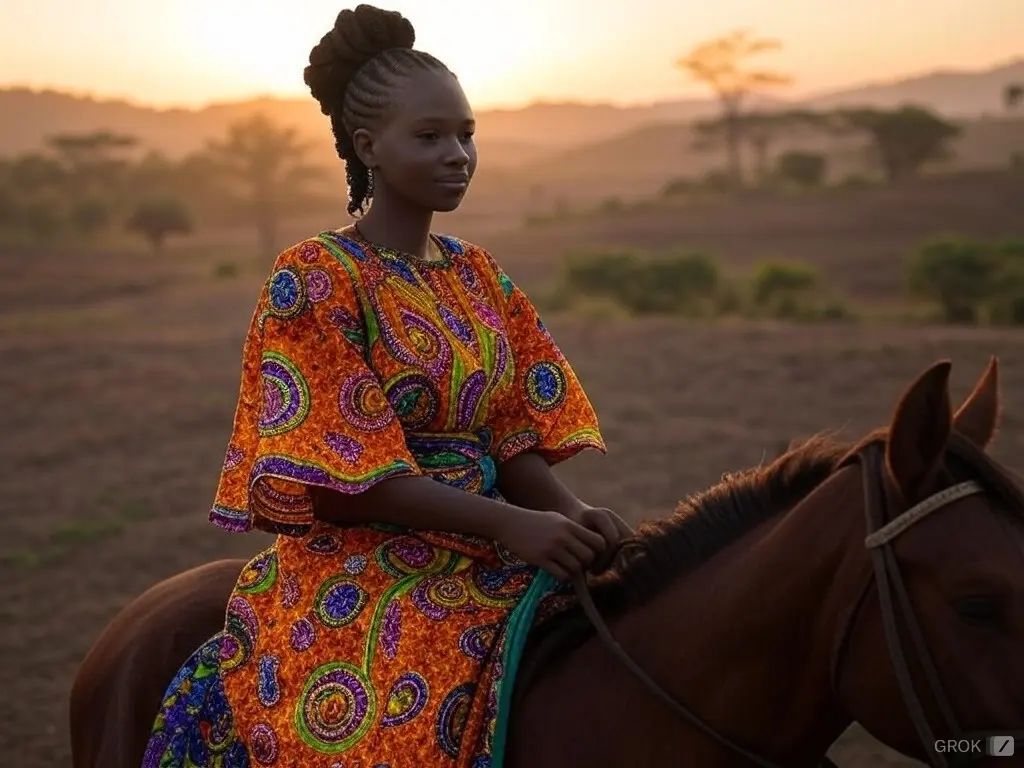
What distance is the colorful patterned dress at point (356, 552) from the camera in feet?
6.88

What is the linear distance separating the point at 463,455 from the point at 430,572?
231mm

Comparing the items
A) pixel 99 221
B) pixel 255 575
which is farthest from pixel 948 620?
pixel 99 221

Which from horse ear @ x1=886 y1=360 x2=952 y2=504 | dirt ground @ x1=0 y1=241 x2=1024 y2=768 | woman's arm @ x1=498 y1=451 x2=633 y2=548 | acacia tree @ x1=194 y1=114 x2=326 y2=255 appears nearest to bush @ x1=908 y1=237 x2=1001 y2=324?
dirt ground @ x1=0 y1=241 x2=1024 y2=768

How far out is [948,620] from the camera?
5.46 feet

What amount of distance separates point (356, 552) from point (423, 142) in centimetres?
78

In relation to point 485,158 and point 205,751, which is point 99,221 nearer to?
point 205,751

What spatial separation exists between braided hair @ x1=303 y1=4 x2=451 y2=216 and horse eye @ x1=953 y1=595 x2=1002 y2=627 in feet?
4.38

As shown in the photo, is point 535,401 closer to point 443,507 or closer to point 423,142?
point 443,507

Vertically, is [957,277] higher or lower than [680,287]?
higher

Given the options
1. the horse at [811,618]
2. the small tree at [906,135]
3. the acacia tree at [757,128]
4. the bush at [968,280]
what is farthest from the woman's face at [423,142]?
the acacia tree at [757,128]

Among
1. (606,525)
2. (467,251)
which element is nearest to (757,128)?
(467,251)

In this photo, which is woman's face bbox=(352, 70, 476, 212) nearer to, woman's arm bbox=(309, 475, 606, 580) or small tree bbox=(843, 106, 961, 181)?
woman's arm bbox=(309, 475, 606, 580)

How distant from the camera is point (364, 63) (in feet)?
7.59

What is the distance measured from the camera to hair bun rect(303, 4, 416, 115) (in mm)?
2297
